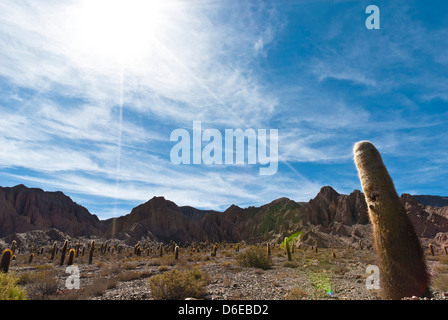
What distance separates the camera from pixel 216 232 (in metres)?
113

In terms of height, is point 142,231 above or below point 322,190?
below

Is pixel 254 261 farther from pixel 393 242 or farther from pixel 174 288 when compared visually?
pixel 393 242

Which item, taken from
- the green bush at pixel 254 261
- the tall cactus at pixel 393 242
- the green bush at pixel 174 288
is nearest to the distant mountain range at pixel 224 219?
the green bush at pixel 254 261

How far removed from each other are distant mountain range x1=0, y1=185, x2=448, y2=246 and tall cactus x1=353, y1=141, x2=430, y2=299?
193 ft

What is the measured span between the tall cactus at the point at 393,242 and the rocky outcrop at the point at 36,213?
113539 mm

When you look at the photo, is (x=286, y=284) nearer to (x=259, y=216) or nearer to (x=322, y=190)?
(x=322, y=190)

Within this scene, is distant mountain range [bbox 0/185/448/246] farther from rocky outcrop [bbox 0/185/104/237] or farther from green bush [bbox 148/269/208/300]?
green bush [bbox 148/269/208/300]

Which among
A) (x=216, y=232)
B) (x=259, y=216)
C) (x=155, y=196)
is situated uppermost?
(x=155, y=196)

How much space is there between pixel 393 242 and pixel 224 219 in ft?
392
